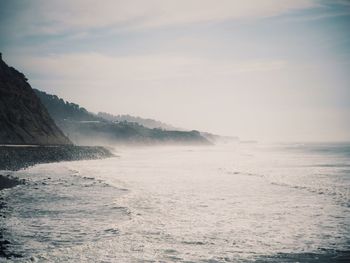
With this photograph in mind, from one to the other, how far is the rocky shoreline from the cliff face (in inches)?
401

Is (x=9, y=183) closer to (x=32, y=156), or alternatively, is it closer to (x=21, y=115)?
(x=32, y=156)

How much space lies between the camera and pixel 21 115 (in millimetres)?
72812

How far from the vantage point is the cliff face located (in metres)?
67.9

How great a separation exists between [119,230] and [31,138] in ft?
210

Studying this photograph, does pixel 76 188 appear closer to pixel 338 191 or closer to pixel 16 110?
pixel 338 191

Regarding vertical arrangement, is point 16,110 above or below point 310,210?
above

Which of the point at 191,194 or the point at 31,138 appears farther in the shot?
the point at 31,138

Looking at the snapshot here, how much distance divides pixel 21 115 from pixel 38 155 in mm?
22616

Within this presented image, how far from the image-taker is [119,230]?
13531mm

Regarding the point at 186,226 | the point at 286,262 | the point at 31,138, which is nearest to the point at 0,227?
the point at 186,226

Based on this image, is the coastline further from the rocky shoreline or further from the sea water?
the sea water

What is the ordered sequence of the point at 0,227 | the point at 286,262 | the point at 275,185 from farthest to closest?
the point at 275,185, the point at 0,227, the point at 286,262

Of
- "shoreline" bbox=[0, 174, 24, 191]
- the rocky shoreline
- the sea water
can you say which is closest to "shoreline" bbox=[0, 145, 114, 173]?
the rocky shoreline

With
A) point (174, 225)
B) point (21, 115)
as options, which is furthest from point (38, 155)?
point (174, 225)
